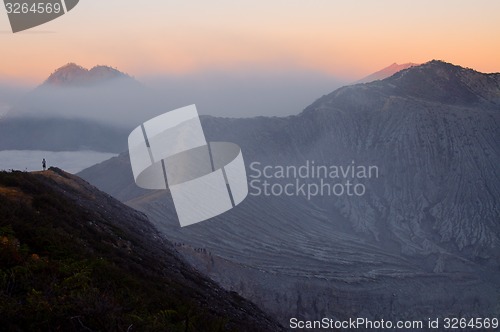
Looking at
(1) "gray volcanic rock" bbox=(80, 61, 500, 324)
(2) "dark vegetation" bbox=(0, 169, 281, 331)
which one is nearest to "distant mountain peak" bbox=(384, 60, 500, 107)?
(1) "gray volcanic rock" bbox=(80, 61, 500, 324)

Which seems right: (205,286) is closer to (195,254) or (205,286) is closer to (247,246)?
(195,254)

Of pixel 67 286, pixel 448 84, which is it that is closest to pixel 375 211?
pixel 448 84

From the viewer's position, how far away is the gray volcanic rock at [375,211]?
3519 inches

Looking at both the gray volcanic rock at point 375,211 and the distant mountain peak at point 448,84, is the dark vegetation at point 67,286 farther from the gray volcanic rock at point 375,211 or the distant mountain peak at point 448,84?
the distant mountain peak at point 448,84

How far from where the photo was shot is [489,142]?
14325cm

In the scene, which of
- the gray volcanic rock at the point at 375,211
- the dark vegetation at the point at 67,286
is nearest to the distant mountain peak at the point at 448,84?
the gray volcanic rock at the point at 375,211

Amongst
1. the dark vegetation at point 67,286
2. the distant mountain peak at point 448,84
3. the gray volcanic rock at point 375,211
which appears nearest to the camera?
the dark vegetation at point 67,286

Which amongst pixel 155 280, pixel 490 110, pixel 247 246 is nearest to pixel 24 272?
pixel 155 280

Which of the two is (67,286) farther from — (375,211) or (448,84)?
(448,84)

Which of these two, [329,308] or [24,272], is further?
[329,308]

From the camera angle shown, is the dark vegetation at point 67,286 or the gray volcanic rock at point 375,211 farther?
the gray volcanic rock at point 375,211

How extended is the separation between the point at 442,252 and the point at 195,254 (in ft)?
214

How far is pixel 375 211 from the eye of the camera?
13725 centimetres

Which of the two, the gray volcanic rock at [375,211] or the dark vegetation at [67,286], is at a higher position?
the dark vegetation at [67,286]
